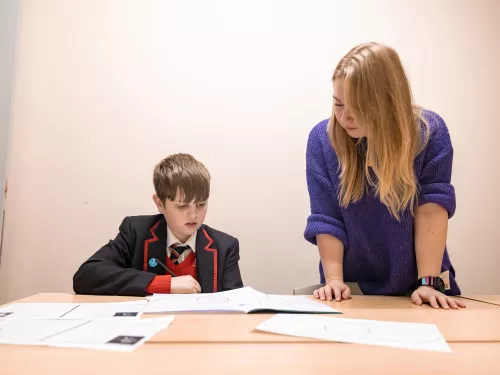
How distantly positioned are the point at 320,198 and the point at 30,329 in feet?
2.49

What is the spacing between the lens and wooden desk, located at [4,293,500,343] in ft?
1.73

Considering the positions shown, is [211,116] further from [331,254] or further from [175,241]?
[331,254]

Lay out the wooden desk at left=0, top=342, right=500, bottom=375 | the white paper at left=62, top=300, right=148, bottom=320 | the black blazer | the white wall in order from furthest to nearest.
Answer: the white wall < the black blazer < the white paper at left=62, top=300, right=148, bottom=320 < the wooden desk at left=0, top=342, right=500, bottom=375

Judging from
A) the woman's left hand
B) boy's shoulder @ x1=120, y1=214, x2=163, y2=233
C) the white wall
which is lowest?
the woman's left hand

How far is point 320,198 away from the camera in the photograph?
112 centimetres

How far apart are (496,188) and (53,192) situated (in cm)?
178

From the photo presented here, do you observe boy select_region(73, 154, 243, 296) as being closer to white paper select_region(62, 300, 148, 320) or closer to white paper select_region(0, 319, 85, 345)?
white paper select_region(62, 300, 148, 320)

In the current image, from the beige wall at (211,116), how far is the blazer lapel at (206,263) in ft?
1.16

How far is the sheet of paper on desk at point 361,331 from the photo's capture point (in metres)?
0.50

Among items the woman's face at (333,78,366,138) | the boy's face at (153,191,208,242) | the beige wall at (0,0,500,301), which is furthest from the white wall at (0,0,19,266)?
the woman's face at (333,78,366,138)

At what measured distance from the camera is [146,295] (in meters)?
1.00

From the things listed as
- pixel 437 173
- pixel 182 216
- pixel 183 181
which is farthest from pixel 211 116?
pixel 437 173

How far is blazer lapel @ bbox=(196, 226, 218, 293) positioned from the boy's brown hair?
0.42 feet

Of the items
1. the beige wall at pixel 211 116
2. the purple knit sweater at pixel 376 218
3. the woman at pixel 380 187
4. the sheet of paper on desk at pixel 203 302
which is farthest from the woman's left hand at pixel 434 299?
the beige wall at pixel 211 116
